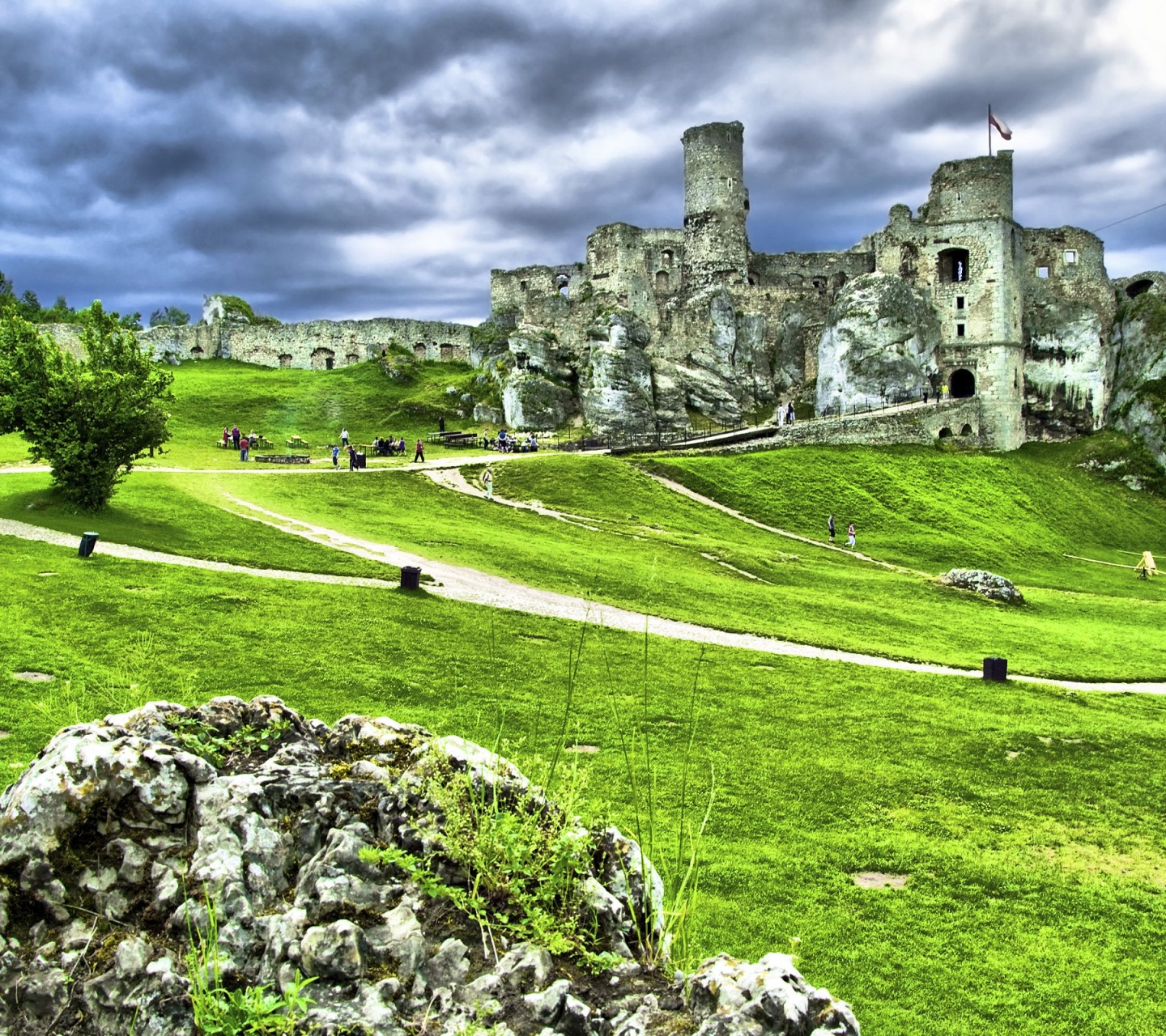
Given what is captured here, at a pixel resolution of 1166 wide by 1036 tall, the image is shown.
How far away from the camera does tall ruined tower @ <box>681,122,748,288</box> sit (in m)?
70.4

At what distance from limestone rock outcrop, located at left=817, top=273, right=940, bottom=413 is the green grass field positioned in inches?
1114

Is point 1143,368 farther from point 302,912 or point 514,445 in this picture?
point 302,912

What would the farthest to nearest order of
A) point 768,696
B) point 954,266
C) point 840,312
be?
point 954,266, point 840,312, point 768,696

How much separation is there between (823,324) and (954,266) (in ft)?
37.0

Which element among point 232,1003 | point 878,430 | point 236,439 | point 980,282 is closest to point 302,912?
point 232,1003

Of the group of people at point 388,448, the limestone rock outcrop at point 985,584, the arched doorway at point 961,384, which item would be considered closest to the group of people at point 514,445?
the group of people at point 388,448

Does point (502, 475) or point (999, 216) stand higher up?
point (999, 216)

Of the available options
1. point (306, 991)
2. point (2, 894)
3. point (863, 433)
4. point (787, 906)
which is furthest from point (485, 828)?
point (863, 433)

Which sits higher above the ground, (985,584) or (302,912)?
(302,912)

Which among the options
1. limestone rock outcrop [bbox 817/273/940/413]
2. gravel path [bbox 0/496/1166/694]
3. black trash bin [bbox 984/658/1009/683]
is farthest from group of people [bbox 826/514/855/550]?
limestone rock outcrop [bbox 817/273/940/413]

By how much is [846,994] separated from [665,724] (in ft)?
23.5

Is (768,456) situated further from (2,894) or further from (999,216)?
(2,894)

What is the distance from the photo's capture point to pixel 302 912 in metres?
4.91

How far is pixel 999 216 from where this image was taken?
70.8m
